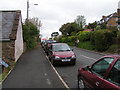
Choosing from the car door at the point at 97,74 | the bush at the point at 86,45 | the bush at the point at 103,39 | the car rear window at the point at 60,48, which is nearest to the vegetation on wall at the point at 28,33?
the bush at the point at 86,45

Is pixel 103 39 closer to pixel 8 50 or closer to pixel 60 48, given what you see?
pixel 60 48

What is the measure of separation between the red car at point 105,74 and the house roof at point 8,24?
11517 millimetres

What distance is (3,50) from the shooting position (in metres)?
15.7

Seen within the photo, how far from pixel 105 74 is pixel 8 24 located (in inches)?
621

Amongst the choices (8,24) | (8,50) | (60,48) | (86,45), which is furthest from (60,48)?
(86,45)

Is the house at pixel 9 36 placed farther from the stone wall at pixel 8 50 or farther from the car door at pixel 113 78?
the car door at pixel 113 78

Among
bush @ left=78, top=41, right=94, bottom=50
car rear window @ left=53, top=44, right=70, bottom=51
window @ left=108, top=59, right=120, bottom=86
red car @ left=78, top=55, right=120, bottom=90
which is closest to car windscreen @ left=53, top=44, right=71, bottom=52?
car rear window @ left=53, top=44, right=70, bottom=51

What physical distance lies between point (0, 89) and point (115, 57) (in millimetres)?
4791

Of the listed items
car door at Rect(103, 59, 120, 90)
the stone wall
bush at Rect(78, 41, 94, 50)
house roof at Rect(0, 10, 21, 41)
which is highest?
house roof at Rect(0, 10, 21, 41)

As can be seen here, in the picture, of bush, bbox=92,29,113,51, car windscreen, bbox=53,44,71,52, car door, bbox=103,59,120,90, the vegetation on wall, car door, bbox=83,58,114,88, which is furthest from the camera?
the vegetation on wall

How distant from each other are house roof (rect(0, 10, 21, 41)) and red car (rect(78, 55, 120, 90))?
37.8 ft

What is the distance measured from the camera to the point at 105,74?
4.43 m

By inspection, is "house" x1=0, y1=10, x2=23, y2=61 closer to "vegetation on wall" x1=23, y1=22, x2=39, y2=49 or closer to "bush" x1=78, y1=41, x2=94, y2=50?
"vegetation on wall" x1=23, y1=22, x2=39, y2=49

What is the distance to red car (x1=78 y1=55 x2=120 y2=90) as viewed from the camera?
4.11 meters
